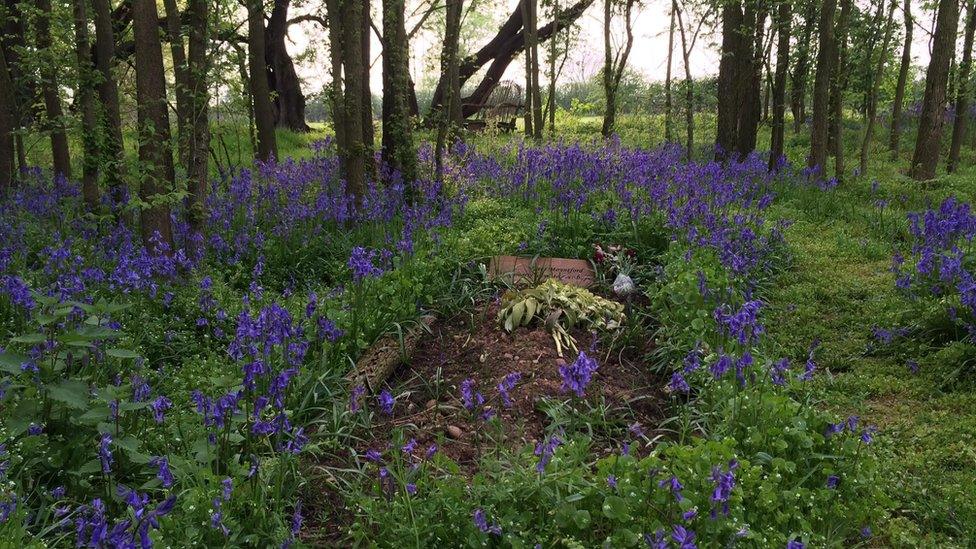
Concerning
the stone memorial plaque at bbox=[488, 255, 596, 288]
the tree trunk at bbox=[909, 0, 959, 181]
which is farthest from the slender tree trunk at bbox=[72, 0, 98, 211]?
the tree trunk at bbox=[909, 0, 959, 181]

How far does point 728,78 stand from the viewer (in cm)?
1030

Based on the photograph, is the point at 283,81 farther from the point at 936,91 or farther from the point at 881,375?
the point at 881,375

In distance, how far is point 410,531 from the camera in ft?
7.19

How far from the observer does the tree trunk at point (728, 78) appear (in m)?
10.2

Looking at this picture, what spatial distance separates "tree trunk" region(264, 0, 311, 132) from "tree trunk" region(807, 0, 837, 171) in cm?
1437

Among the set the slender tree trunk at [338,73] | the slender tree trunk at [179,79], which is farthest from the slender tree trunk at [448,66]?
the slender tree trunk at [179,79]

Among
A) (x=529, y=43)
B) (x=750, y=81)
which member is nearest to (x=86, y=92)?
(x=750, y=81)

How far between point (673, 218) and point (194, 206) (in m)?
4.11

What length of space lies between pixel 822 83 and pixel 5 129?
10.2m

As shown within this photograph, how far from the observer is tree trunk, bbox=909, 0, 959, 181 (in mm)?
7785

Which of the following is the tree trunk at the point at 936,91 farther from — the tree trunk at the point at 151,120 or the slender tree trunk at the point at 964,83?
the tree trunk at the point at 151,120

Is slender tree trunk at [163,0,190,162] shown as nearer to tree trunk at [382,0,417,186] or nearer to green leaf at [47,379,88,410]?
tree trunk at [382,0,417,186]

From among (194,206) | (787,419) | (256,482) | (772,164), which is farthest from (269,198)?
(772,164)

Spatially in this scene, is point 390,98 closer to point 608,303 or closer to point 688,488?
point 608,303
